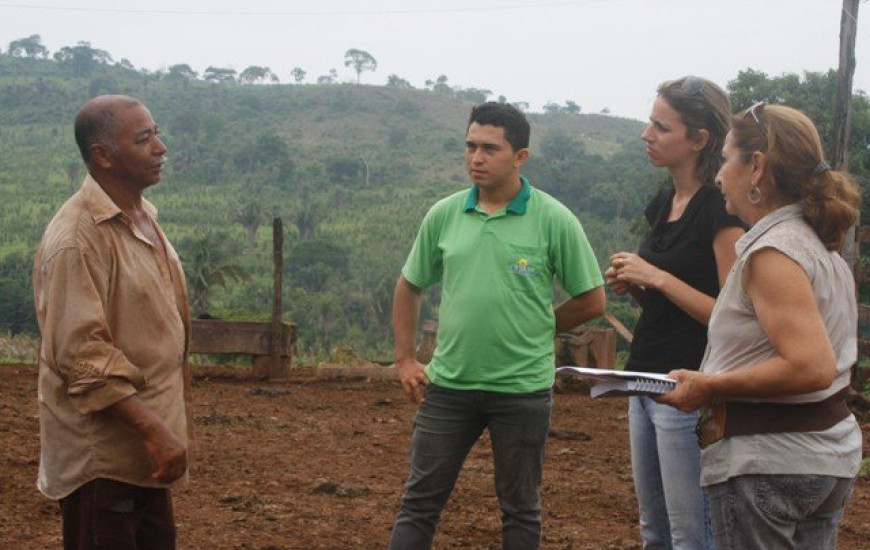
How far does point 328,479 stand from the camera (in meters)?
6.80

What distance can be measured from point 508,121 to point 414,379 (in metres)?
0.91

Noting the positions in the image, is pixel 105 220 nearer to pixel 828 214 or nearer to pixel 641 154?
pixel 828 214

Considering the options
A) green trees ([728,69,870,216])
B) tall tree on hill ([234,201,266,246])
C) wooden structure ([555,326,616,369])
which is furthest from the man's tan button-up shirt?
tall tree on hill ([234,201,266,246])

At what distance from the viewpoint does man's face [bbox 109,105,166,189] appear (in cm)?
327

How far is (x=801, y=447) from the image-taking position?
8.93 ft

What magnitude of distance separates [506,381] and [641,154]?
80.3m

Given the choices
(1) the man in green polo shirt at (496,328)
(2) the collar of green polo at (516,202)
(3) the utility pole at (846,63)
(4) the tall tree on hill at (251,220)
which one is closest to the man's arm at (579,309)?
(1) the man in green polo shirt at (496,328)

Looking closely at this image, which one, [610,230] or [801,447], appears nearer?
[801,447]

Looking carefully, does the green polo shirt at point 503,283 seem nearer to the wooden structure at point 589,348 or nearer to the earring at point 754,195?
the earring at point 754,195

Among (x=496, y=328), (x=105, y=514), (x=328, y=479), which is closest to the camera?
(x=105, y=514)

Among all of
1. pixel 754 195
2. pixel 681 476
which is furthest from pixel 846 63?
pixel 754 195

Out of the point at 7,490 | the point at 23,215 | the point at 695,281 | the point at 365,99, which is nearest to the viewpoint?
the point at 695,281

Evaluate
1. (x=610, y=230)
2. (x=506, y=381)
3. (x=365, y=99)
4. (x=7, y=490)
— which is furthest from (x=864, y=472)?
(x=365, y=99)

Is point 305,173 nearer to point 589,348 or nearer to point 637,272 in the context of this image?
point 589,348
